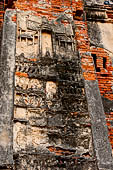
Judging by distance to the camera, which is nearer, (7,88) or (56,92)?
(7,88)

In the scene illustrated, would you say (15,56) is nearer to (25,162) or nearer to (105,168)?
(25,162)

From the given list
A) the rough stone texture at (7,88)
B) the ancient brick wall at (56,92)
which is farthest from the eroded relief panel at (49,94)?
the rough stone texture at (7,88)

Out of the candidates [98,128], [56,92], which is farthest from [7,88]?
[98,128]

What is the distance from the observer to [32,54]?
505cm

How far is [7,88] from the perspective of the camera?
440cm

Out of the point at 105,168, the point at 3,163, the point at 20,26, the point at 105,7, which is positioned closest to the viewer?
the point at 3,163

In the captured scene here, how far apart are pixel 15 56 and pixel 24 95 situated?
0.77 m

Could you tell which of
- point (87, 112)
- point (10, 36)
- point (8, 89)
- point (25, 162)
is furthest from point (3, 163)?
point (10, 36)

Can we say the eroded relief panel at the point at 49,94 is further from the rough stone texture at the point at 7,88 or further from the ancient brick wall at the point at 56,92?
the rough stone texture at the point at 7,88

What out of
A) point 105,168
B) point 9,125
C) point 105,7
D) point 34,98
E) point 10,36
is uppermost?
point 105,7

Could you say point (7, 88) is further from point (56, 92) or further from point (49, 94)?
point (56, 92)

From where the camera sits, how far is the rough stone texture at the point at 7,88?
3833 mm

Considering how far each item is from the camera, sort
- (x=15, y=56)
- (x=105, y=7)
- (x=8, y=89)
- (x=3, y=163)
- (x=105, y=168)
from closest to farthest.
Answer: (x=3, y=163) → (x=105, y=168) → (x=8, y=89) → (x=15, y=56) → (x=105, y=7)

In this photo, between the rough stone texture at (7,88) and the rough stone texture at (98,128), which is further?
the rough stone texture at (98,128)
